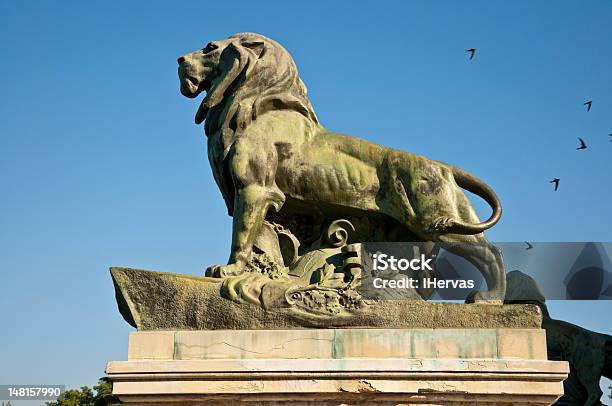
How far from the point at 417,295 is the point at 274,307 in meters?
1.40

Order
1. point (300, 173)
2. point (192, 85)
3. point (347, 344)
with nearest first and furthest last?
point (347, 344) < point (300, 173) < point (192, 85)

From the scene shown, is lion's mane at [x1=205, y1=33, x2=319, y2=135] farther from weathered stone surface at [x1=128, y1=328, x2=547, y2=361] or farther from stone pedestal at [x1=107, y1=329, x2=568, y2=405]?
stone pedestal at [x1=107, y1=329, x2=568, y2=405]

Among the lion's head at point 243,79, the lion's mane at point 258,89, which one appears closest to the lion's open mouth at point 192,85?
the lion's head at point 243,79

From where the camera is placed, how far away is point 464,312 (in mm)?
8172

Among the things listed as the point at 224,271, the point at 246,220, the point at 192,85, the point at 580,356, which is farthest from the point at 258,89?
the point at 580,356

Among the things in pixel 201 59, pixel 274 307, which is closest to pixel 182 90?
pixel 201 59

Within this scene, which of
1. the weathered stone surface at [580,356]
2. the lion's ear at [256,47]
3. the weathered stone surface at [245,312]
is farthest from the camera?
the weathered stone surface at [580,356]

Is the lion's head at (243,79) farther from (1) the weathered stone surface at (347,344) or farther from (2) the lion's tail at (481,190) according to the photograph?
(1) the weathered stone surface at (347,344)

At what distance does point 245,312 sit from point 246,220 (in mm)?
935

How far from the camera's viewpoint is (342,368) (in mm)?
7758

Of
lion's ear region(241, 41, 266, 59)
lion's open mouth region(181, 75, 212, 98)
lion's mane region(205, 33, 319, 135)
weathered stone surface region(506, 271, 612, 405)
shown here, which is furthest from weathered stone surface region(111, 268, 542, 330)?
weathered stone surface region(506, 271, 612, 405)

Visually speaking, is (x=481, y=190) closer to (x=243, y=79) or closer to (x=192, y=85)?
(x=243, y=79)

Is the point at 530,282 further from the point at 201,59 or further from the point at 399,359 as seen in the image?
the point at 201,59

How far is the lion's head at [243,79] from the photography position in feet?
30.0
